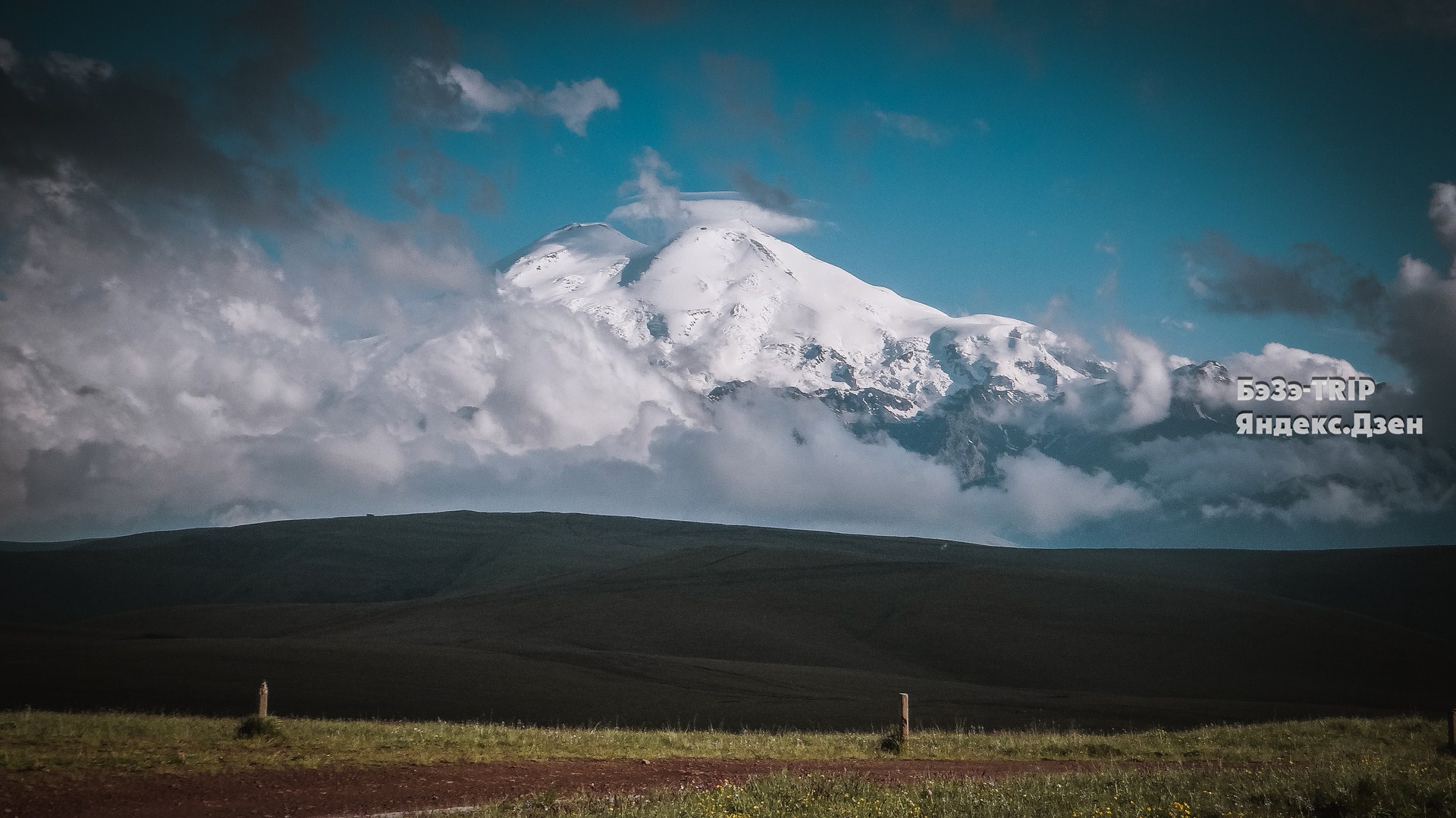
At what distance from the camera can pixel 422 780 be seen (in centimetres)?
1541

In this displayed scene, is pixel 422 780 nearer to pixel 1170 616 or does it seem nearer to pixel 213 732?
pixel 213 732

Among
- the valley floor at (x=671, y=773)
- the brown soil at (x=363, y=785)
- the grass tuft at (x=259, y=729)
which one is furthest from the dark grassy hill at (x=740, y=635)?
the brown soil at (x=363, y=785)

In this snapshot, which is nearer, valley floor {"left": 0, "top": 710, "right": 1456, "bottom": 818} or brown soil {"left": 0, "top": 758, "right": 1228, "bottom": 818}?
valley floor {"left": 0, "top": 710, "right": 1456, "bottom": 818}

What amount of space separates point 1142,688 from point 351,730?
55427mm

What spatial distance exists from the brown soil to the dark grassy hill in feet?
75.6

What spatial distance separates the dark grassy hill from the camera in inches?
1758

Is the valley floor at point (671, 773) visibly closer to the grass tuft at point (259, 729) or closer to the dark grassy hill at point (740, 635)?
the grass tuft at point (259, 729)

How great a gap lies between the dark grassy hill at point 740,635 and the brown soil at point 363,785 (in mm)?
23035

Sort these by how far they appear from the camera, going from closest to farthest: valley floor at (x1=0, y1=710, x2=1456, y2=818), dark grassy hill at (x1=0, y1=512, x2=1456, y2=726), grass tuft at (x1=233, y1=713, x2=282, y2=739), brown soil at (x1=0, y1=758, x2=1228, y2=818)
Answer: valley floor at (x1=0, y1=710, x2=1456, y2=818) → brown soil at (x1=0, y1=758, x2=1228, y2=818) → grass tuft at (x1=233, y1=713, x2=282, y2=739) → dark grassy hill at (x1=0, y1=512, x2=1456, y2=726)

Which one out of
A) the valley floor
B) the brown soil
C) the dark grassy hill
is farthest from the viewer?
the dark grassy hill

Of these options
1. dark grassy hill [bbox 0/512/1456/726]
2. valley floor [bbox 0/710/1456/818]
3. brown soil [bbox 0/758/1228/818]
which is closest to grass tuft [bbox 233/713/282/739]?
valley floor [bbox 0/710/1456/818]

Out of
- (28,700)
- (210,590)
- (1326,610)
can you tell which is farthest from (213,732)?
(210,590)

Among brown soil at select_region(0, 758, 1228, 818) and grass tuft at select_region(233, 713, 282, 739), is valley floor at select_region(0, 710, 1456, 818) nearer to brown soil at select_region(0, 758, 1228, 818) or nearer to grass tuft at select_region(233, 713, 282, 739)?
brown soil at select_region(0, 758, 1228, 818)

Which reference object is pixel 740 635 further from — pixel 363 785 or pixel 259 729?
pixel 363 785
